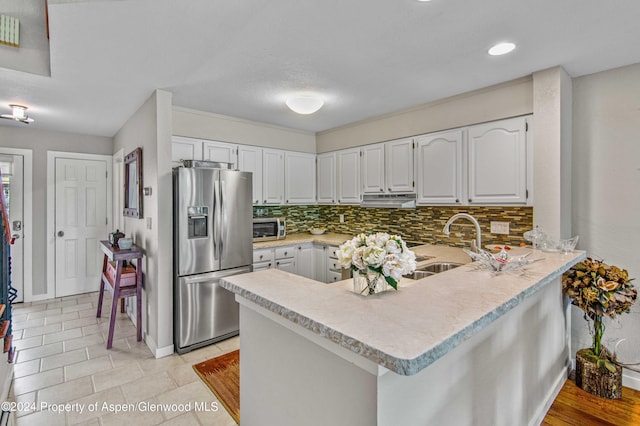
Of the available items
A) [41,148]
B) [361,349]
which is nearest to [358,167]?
[361,349]

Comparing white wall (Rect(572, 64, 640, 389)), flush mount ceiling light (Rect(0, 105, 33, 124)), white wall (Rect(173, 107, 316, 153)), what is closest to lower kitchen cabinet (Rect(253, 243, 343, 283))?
white wall (Rect(173, 107, 316, 153))

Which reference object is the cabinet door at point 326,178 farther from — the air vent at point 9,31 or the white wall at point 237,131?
the air vent at point 9,31

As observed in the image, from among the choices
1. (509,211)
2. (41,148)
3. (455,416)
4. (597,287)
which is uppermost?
(41,148)

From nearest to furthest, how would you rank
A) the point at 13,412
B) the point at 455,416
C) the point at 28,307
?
the point at 455,416 → the point at 13,412 → the point at 28,307

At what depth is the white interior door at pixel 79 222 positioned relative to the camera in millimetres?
4594

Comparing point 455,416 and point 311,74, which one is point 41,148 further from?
point 455,416

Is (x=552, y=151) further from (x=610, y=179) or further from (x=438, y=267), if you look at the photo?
(x=438, y=267)

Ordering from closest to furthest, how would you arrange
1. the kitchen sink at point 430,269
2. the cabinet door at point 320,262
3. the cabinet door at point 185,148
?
the kitchen sink at point 430,269, the cabinet door at point 185,148, the cabinet door at point 320,262

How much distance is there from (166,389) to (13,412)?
0.97 meters

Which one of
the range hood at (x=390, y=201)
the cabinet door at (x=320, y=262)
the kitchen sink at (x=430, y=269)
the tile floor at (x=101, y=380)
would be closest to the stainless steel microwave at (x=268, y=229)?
the cabinet door at (x=320, y=262)

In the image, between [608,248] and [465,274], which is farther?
[608,248]

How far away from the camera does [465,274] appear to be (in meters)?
1.64

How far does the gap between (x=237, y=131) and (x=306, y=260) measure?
194 centimetres

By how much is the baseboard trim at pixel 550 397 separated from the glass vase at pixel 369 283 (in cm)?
149
